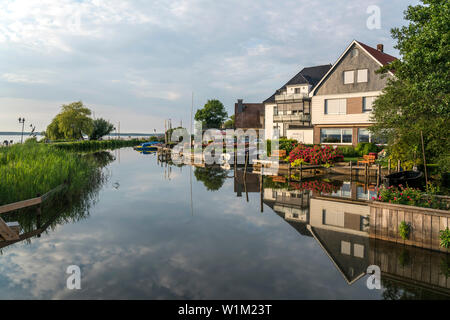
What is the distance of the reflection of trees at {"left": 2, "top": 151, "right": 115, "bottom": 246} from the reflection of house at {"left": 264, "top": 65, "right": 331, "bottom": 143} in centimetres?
2727

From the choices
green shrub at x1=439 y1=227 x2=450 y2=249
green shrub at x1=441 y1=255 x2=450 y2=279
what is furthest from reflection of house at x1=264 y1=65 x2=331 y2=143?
green shrub at x1=441 y1=255 x2=450 y2=279

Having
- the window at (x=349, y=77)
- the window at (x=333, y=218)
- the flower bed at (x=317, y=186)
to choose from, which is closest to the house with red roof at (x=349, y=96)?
the window at (x=349, y=77)

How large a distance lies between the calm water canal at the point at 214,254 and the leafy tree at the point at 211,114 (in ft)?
Answer: 241

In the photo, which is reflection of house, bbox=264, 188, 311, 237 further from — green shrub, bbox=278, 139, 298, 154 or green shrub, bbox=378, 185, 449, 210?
green shrub, bbox=278, 139, 298, 154

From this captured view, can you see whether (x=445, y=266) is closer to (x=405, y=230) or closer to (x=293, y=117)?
(x=405, y=230)

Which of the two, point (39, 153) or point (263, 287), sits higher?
point (39, 153)

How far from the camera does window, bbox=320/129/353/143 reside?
109 feet

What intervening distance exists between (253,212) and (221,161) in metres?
22.4

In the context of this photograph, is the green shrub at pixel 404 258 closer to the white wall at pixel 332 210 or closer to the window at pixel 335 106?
the white wall at pixel 332 210

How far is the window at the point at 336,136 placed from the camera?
33.2 m

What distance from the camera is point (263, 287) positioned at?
6.46 m

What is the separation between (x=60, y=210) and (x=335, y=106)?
1174 inches

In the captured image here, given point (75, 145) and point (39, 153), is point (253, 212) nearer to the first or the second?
point (39, 153)

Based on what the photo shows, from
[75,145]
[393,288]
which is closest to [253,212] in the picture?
[393,288]
